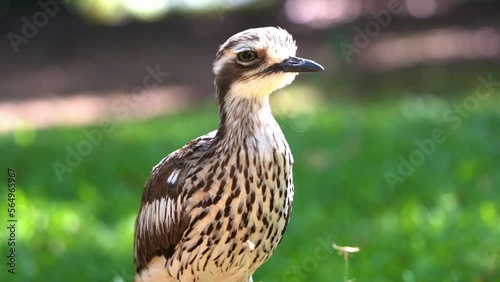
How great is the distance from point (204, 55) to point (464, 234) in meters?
11.3

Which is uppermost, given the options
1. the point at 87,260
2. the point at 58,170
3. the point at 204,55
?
the point at 204,55

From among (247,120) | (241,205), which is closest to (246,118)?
(247,120)

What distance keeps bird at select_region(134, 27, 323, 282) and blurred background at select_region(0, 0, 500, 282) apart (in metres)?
0.64

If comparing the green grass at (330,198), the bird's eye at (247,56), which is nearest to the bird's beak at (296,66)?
the bird's eye at (247,56)

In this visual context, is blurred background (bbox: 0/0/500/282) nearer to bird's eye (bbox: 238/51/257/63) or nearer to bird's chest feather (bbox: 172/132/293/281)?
bird's chest feather (bbox: 172/132/293/281)

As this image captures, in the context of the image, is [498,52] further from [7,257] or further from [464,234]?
[7,257]

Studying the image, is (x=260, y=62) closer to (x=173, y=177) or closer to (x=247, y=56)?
(x=247, y=56)

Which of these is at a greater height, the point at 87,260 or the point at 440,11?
the point at 440,11

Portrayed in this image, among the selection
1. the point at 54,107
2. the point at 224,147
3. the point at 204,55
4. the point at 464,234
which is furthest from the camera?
the point at 204,55

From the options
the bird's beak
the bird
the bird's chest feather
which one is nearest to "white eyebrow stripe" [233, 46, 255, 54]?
the bird

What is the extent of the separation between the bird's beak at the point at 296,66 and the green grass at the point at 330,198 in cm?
179

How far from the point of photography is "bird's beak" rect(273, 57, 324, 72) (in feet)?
13.2

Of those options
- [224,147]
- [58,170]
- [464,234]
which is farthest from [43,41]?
[224,147]

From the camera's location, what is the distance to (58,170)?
27.1 ft
